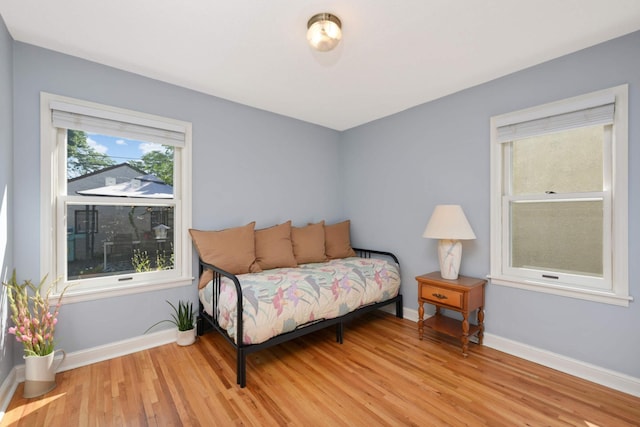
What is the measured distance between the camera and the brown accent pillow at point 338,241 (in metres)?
3.47

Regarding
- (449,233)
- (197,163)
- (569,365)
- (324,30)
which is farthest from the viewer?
(197,163)

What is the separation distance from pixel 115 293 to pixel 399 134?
3.23 meters

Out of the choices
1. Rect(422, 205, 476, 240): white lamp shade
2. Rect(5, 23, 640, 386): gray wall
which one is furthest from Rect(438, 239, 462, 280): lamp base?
Rect(5, 23, 640, 386): gray wall

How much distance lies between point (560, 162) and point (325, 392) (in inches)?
99.4

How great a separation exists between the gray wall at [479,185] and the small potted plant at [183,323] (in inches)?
87.1

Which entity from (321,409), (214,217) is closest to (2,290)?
(214,217)

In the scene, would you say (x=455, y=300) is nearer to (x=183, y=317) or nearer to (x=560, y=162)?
(x=560, y=162)

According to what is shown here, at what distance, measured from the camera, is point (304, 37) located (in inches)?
76.4

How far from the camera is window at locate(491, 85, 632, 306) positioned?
6.40 feet

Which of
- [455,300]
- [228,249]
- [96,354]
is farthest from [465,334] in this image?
[96,354]

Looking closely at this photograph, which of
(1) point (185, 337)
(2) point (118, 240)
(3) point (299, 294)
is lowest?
(1) point (185, 337)

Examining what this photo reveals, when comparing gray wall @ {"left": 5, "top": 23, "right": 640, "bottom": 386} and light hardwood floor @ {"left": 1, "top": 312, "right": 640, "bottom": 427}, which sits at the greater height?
gray wall @ {"left": 5, "top": 23, "right": 640, "bottom": 386}

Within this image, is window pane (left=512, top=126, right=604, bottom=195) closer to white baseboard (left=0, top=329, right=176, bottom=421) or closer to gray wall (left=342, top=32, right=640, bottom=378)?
gray wall (left=342, top=32, right=640, bottom=378)

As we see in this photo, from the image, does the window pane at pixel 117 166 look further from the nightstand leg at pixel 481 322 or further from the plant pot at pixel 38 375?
the nightstand leg at pixel 481 322
